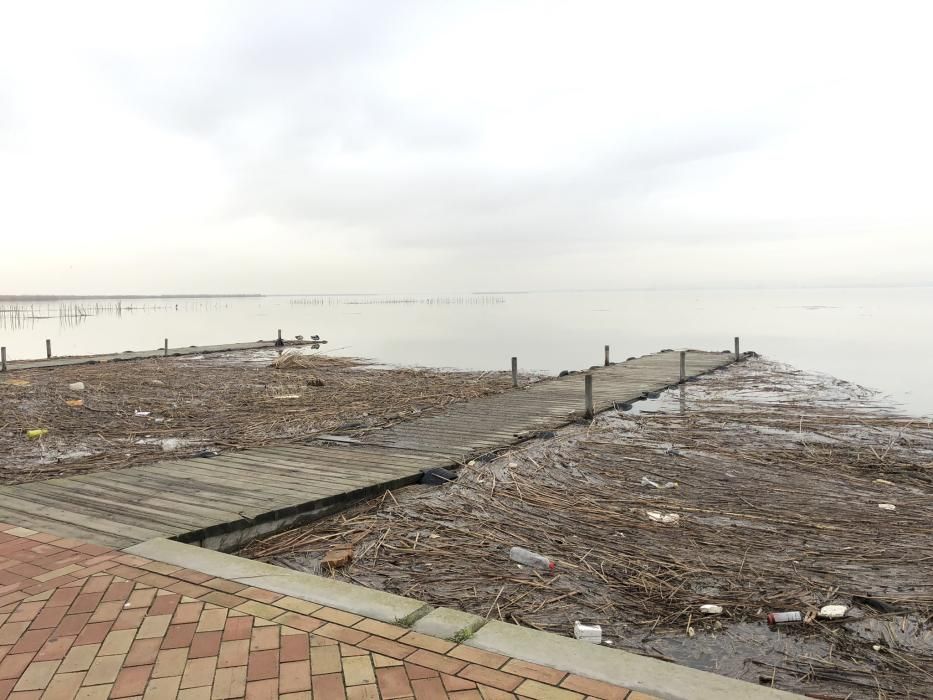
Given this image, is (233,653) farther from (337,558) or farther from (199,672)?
(337,558)

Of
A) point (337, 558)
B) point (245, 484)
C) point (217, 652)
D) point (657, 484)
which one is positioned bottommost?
point (657, 484)

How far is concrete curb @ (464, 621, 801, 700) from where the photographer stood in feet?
9.29

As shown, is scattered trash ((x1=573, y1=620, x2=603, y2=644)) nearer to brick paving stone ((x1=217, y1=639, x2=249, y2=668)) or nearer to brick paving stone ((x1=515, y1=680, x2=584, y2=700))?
brick paving stone ((x1=515, y1=680, x2=584, y2=700))

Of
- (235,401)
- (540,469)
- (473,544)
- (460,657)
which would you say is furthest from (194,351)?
(460,657)

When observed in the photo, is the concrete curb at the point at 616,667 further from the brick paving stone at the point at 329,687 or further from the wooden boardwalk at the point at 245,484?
the wooden boardwalk at the point at 245,484

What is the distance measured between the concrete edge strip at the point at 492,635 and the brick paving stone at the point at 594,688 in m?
0.04

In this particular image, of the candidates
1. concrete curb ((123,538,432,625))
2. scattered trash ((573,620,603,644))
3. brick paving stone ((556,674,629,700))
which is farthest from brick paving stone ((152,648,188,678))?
scattered trash ((573,620,603,644))

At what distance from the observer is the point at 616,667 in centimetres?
302

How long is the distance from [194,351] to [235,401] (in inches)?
741

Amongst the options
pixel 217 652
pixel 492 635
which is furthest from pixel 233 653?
pixel 492 635

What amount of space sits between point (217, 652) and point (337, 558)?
2122mm

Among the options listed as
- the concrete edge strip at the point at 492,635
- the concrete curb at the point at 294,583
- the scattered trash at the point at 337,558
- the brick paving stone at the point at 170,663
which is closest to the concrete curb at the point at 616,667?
the concrete edge strip at the point at 492,635

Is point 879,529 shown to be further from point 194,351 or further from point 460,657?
point 194,351

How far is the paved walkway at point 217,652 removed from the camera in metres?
2.83
